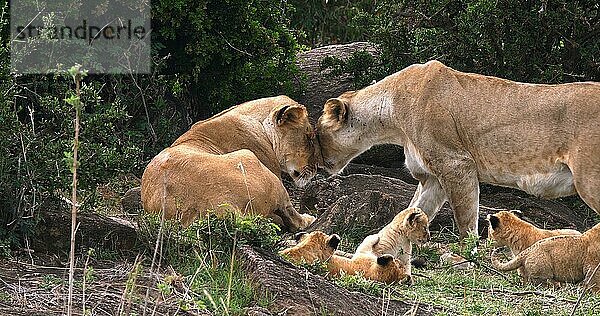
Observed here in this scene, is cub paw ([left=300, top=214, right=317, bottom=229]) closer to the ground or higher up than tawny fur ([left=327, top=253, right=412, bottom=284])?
closer to the ground

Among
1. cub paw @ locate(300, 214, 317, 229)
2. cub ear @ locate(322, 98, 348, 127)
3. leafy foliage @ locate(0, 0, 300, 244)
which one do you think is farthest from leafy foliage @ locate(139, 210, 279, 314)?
leafy foliage @ locate(0, 0, 300, 244)

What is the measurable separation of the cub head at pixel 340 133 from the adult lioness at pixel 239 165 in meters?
0.16

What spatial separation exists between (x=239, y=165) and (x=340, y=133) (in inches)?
83.5

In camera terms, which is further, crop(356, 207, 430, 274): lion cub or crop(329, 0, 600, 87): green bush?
crop(329, 0, 600, 87): green bush

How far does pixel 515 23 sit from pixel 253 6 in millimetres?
2860

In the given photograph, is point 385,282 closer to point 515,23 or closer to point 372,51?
point 515,23

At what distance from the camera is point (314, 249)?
6969 mm

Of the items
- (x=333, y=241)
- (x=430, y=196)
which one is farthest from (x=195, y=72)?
(x=333, y=241)

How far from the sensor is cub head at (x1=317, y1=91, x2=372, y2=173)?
9.55 m

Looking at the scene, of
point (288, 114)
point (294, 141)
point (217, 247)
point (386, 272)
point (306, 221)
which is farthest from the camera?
point (294, 141)

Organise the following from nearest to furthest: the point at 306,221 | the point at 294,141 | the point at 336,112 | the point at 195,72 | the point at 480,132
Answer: the point at 480,132 < the point at 306,221 < the point at 294,141 < the point at 336,112 < the point at 195,72

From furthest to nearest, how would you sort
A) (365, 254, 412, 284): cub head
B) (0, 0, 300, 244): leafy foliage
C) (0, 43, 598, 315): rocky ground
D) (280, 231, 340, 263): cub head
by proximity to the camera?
(0, 0, 300, 244): leafy foliage → (280, 231, 340, 263): cub head → (365, 254, 412, 284): cub head → (0, 43, 598, 315): rocky ground

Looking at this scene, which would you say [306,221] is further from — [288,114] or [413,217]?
[413,217]

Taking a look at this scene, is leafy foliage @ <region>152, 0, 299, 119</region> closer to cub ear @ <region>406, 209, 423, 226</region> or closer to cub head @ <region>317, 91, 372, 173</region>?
cub head @ <region>317, 91, 372, 173</region>
